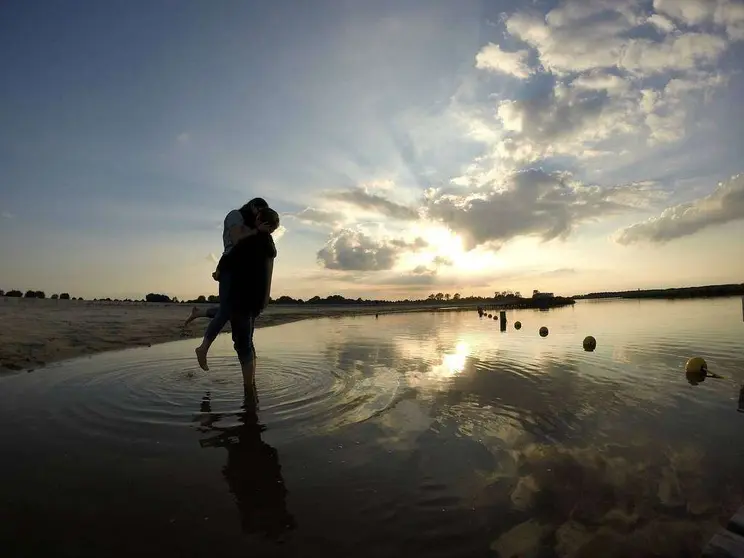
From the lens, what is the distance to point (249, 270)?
679cm

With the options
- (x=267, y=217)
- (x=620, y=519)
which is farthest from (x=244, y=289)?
(x=620, y=519)

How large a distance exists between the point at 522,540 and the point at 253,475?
2.37m

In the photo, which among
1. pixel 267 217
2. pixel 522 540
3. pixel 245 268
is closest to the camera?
pixel 522 540

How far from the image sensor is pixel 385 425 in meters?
5.31

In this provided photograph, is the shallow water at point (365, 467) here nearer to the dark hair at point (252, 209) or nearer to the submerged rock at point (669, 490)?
the submerged rock at point (669, 490)

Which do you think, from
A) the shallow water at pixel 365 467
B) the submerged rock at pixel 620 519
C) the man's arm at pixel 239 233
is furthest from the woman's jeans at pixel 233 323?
the submerged rock at pixel 620 519

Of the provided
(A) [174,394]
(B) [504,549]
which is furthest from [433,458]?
(A) [174,394]

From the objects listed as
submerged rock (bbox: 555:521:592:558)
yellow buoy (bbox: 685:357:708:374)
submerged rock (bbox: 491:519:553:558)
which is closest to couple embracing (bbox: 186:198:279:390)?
submerged rock (bbox: 491:519:553:558)

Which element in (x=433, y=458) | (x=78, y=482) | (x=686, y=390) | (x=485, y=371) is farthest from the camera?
(x=485, y=371)

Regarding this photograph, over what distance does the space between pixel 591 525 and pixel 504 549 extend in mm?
808

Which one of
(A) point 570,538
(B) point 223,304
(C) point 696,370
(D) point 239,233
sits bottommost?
(A) point 570,538

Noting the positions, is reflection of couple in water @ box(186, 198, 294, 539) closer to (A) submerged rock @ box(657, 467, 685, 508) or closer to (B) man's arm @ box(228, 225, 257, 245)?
(B) man's arm @ box(228, 225, 257, 245)

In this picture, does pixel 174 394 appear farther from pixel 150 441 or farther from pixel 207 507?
pixel 207 507

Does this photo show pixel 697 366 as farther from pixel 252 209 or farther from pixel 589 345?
pixel 252 209
